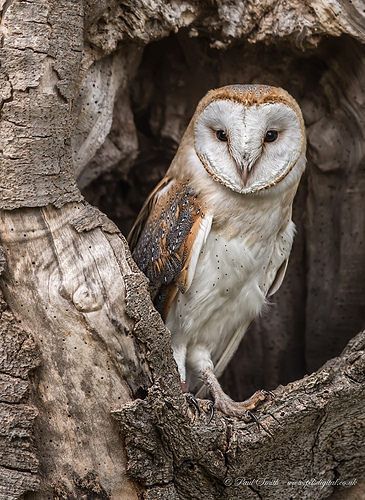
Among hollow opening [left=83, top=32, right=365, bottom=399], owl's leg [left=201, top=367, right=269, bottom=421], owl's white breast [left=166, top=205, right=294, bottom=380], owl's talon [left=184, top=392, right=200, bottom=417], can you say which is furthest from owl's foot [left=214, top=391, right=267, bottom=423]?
hollow opening [left=83, top=32, right=365, bottom=399]

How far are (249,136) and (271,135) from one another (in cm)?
13

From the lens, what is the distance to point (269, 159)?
2.56m

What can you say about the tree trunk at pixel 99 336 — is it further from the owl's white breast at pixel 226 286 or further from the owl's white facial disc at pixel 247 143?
the owl's white breast at pixel 226 286

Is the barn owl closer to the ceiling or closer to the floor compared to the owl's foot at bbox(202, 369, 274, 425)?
closer to the ceiling

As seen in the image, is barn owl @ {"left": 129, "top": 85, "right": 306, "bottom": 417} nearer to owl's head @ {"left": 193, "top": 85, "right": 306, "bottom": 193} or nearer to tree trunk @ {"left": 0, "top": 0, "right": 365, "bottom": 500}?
owl's head @ {"left": 193, "top": 85, "right": 306, "bottom": 193}

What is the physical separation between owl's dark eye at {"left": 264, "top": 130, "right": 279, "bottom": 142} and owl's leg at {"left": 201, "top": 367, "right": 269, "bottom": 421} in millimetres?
842

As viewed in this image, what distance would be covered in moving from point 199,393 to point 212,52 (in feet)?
4.56

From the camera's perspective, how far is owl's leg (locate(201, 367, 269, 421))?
243 centimetres

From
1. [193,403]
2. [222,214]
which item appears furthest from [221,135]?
[193,403]

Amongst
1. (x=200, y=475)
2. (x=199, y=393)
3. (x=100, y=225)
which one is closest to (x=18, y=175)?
(x=100, y=225)

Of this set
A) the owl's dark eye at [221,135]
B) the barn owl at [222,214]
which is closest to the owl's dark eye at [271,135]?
the barn owl at [222,214]

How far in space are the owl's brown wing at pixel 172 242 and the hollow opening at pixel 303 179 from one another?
58cm

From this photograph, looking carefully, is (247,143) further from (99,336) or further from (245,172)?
(99,336)

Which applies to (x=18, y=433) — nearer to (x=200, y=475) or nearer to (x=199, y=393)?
(x=200, y=475)
